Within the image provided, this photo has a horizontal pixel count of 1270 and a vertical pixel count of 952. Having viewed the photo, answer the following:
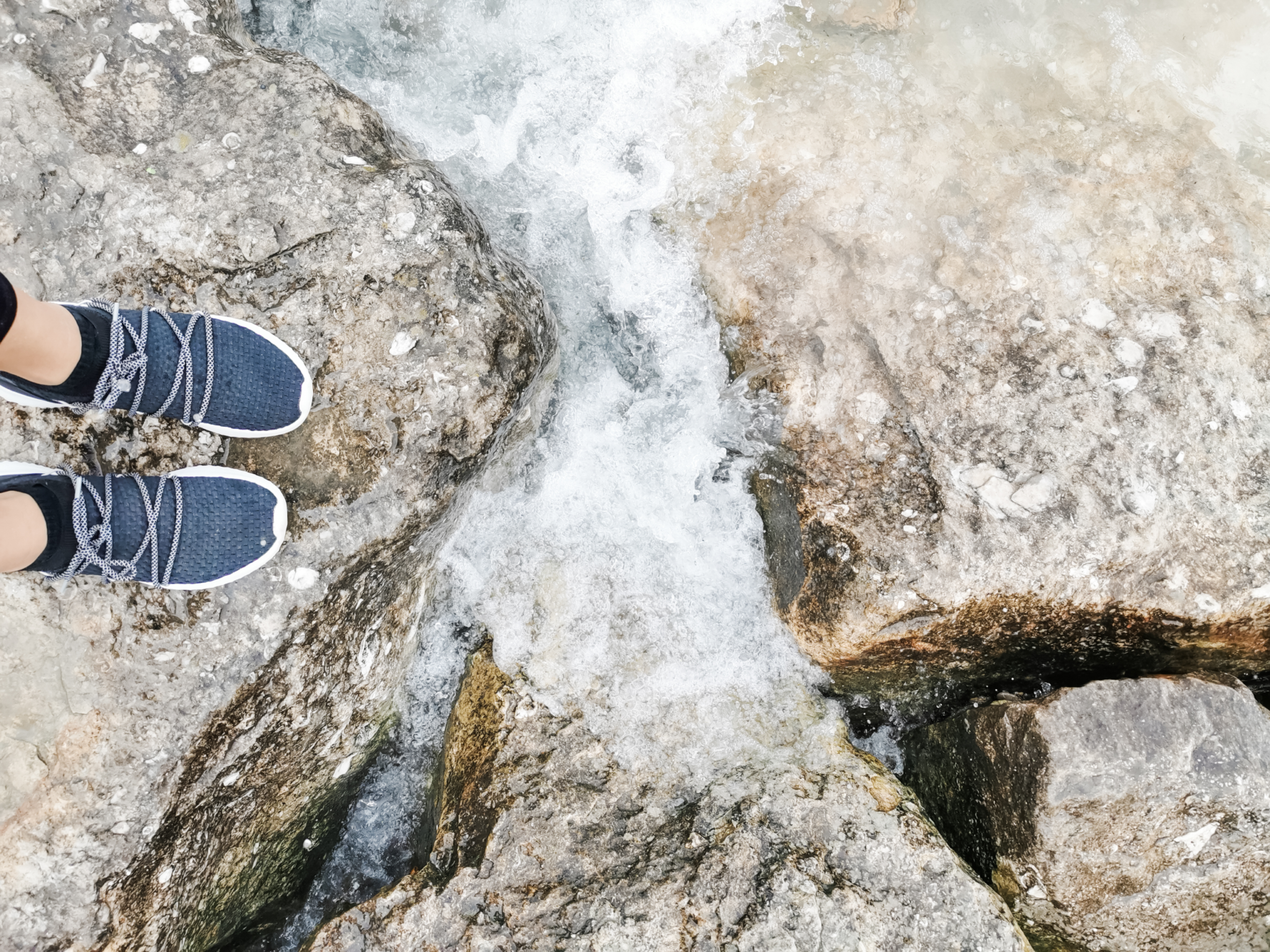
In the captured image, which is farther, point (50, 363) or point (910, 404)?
point (910, 404)

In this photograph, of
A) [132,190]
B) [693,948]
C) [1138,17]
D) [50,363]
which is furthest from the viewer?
[1138,17]

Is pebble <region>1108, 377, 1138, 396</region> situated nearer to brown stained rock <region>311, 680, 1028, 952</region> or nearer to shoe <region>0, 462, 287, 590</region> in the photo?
brown stained rock <region>311, 680, 1028, 952</region>

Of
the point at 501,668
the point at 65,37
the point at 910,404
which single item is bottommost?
the point at 501,668

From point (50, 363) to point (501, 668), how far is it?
1.59 m

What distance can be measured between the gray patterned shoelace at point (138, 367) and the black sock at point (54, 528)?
9.8 inches

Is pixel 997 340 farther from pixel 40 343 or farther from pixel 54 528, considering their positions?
pixel 54 528

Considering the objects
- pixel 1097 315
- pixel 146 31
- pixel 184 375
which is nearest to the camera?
pixel 184 375

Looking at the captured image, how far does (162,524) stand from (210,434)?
1.00 ft

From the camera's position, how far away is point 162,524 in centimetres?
215

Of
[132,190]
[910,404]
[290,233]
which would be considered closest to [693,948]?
[910,404]

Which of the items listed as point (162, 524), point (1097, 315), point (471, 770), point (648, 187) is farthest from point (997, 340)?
point (162, 524)

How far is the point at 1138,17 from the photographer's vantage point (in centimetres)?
300

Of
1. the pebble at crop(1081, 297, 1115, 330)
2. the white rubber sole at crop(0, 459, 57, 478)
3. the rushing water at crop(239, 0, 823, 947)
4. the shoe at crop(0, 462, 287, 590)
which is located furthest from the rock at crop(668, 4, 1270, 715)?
the white rubber sole at crop(0, 459, 57, 478)

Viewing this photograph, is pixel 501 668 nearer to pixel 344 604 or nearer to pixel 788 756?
pixel 344 604
